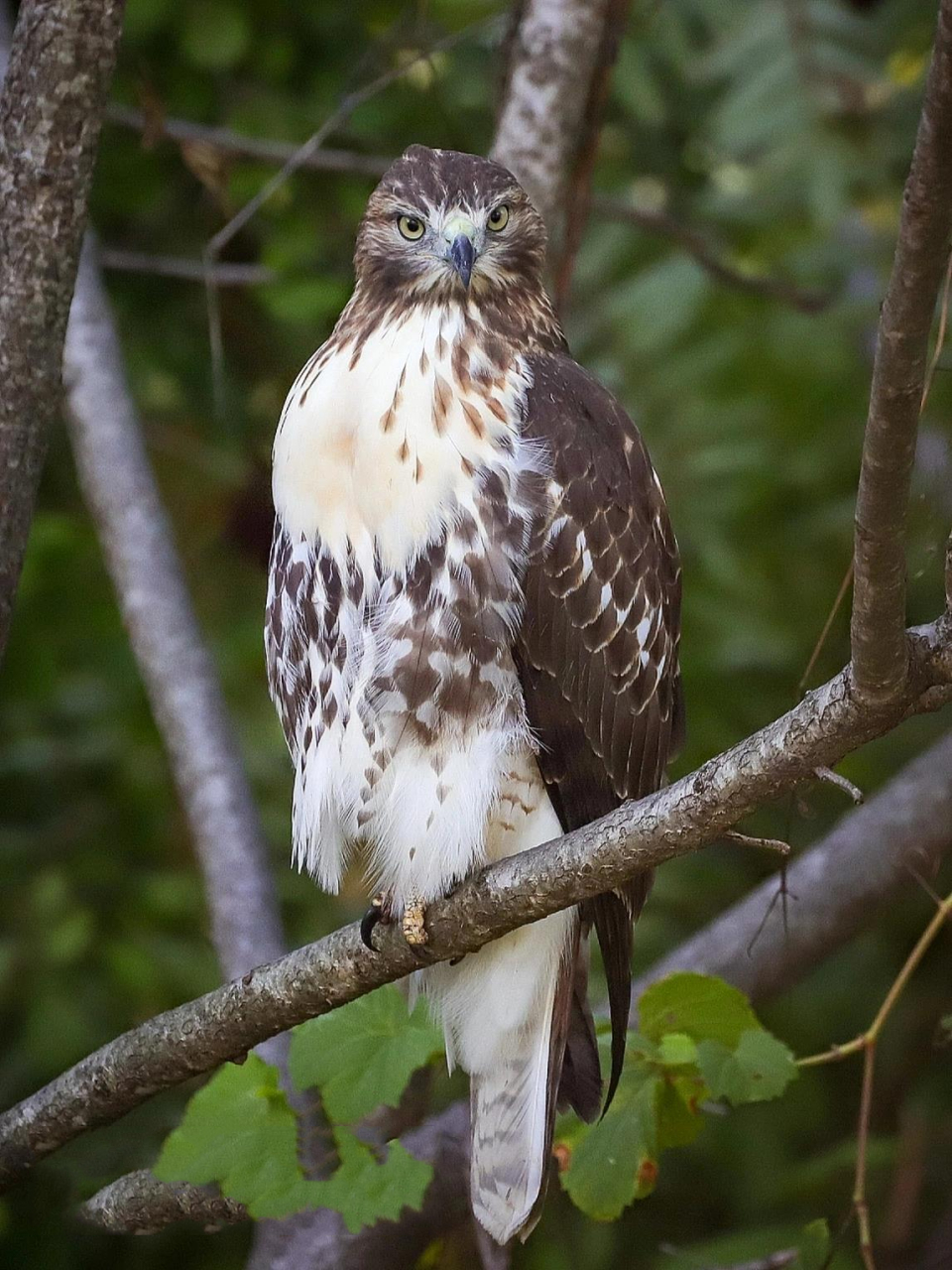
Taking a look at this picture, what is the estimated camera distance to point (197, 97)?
482 centimetres

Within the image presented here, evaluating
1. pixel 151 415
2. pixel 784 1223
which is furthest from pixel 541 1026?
pixel 151 415

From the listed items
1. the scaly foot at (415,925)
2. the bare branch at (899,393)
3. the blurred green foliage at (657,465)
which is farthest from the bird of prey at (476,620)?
the bare branch at (899,393)

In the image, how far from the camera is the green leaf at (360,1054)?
280cm

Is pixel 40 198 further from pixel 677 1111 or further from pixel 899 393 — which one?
pixel 677 1111

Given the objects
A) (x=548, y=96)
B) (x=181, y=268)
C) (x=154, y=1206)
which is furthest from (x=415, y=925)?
(x=181, y=268)

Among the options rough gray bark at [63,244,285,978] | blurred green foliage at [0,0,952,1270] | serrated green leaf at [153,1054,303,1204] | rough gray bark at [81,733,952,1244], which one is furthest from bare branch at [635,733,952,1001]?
serrated green leaf at [153,1054,303,1204]

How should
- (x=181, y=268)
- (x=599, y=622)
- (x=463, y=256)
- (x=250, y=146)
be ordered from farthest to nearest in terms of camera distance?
(x=181, y=268), (x=250, y=146), (x=463, y=256), (x=599, y=622)

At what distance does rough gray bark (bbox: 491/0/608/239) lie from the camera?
12.9 ft

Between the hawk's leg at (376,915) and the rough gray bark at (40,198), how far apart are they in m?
0.85

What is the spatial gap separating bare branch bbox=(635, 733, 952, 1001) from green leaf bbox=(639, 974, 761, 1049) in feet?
2.59

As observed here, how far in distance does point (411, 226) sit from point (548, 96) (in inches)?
34.7

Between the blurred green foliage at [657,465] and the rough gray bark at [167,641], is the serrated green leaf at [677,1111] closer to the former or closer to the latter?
the blurred green foliage at [657,465]

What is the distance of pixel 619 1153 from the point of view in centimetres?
287

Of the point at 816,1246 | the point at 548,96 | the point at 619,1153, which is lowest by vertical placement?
the point at 816,1246
